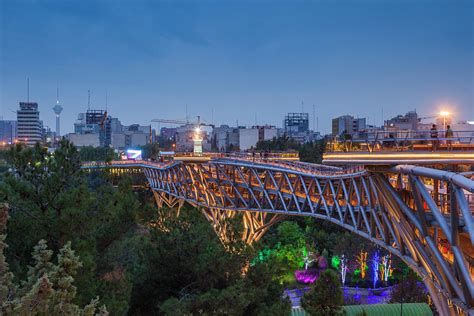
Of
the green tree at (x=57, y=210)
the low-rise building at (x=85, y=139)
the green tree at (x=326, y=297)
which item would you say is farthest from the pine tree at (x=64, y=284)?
the low-rise building at (x=85, y=139)

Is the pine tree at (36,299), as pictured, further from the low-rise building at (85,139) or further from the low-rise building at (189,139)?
the low-rise building at (85,139)

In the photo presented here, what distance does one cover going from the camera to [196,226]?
18.0m

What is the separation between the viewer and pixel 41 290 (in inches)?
284

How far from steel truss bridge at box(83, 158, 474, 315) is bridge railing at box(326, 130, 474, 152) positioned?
994mm

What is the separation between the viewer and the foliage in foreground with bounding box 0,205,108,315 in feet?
23.5

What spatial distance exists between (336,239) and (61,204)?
3858 centimetres

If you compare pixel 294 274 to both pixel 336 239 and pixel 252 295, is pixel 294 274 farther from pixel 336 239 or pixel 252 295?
pixel 252 295

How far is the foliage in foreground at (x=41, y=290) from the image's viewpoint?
283 inches

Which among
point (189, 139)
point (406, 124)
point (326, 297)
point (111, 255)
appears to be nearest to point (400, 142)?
point (326, 297)

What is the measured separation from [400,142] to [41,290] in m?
13.8

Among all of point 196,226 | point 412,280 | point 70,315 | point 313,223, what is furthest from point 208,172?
point 70,315

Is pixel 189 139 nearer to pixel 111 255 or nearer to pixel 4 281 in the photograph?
pixel 111 255

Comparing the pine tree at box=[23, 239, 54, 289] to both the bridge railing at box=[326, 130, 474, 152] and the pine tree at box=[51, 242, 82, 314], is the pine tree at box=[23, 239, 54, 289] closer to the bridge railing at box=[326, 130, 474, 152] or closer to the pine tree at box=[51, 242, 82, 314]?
the pine tree at box=[51, 242, 82, 314]

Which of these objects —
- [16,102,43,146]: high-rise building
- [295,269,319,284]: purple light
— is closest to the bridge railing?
[295,269,319,284]: purple light
